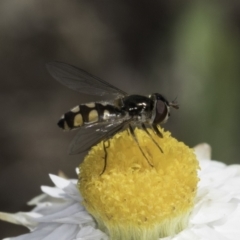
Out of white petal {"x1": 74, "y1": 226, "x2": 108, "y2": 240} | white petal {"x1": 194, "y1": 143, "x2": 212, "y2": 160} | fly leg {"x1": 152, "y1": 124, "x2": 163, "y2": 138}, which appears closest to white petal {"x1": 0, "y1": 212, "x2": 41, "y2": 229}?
white petal {"x1": 74, "y1": 226, "x2": 108, "y2": 240}

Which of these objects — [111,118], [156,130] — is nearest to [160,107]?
[156,130]

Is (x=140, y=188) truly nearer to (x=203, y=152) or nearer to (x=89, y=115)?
(x=89, y=115)

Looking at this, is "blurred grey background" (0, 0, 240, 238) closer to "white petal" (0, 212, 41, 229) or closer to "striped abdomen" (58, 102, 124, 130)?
"white petal" (0, 212, 41, 229)

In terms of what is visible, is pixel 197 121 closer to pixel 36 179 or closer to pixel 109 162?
pixel 36 179

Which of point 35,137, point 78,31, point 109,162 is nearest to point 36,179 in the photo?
point 35,137

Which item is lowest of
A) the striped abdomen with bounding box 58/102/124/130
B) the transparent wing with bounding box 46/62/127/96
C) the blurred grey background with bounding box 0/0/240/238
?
the striped abdomen with bounding box 58/102/124/130

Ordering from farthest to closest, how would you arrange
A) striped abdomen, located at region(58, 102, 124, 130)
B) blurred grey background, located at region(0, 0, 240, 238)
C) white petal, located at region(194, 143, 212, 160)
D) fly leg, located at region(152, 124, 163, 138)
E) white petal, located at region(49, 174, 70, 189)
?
blurred grey background, located at region(0, 0, 240, 238) < white petal, located at region(194, 143, 212, 160) < white petal, located at region(49, 174, 70, 189) < fly leg, located at region(152, 124, 163, 138) < striped abdomen, located at region(58, 102, 124, 130)
